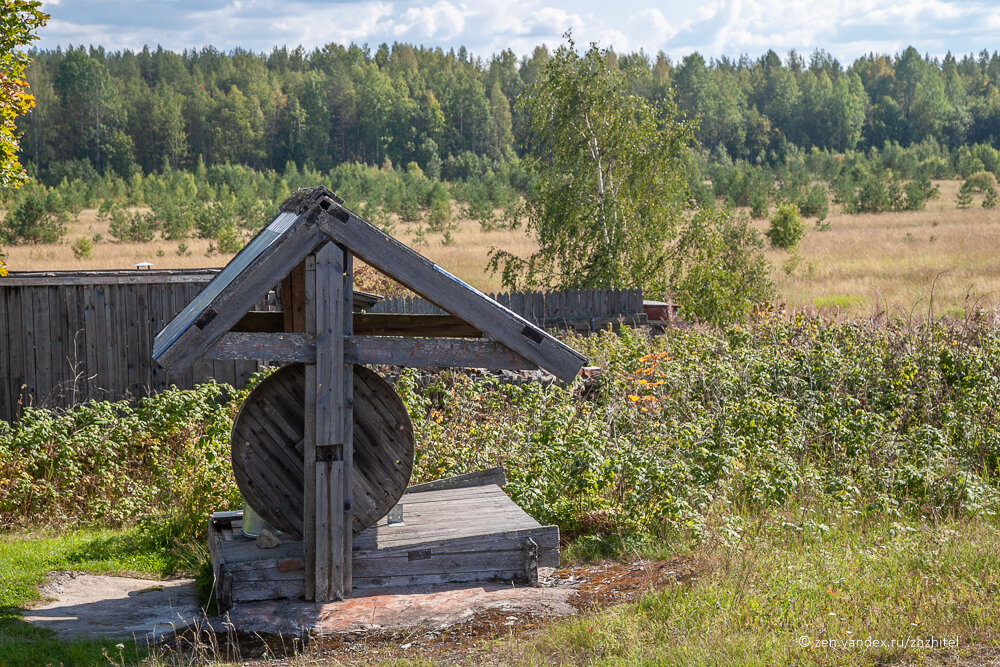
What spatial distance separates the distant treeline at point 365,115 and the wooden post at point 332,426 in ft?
263

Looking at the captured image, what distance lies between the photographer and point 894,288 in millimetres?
23375

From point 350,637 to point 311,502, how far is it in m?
0.78

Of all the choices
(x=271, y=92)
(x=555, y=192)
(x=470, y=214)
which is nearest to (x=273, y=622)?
(x=555, y=192)

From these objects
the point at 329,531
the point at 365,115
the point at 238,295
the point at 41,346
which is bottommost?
the point at 329,531

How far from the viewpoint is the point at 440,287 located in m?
5.07

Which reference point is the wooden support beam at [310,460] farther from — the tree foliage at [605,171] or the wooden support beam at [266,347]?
the tree foliage at [605,171]

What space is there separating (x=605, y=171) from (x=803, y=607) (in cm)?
1529

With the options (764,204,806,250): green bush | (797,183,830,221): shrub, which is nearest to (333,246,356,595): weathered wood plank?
(764,204,806,250): green bush

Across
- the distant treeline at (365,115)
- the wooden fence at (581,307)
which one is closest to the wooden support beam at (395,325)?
the wooden fence at (581,307)

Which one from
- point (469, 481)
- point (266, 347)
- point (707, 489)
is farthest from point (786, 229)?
point (266, 347)

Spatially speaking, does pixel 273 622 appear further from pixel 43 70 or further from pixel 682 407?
pixel 43 70

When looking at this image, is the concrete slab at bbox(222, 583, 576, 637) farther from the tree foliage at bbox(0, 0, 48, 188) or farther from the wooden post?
the tree foliage at bbox(0, 0, 48, 188)

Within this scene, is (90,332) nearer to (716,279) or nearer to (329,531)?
(329,531)

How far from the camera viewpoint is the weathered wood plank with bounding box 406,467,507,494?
7.04 m
